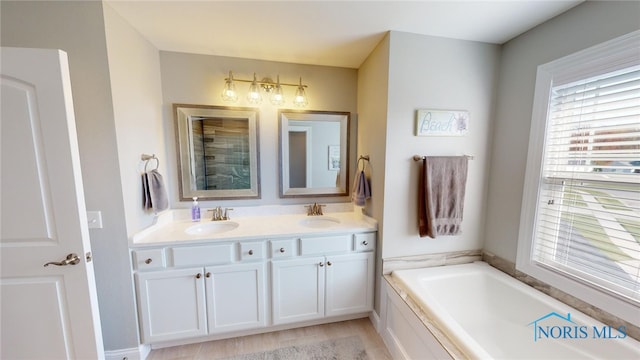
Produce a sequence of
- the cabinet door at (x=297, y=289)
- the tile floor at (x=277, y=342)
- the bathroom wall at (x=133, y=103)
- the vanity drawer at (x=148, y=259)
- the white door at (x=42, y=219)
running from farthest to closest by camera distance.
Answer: the cabinet door at (x=297, y=289) < the tile floor at (x=277, y=342) < the vanity drawer at (x=148, y=259) < the bathroom wall at (x=133, y=103) < the white door at (x=42, y=219)

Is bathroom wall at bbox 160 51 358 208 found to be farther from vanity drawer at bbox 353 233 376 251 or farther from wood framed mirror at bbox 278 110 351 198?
vanity drawer at bbox 353 233 376 251

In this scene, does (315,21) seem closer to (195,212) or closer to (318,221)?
(318,221)

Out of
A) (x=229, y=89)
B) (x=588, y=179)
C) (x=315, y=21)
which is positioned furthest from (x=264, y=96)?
(x=588, y=179)

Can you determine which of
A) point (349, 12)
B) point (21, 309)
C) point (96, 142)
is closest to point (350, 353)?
point (21, 309)

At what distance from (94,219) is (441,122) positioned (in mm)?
2594

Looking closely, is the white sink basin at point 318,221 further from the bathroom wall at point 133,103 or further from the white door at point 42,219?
the white door at point 42,219

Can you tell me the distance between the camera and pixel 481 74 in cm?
186

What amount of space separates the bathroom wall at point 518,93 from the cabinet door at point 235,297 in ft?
6.60

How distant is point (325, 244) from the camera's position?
188 cm

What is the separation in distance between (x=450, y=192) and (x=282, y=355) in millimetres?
1831

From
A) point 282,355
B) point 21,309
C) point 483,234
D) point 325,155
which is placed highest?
point 325,155

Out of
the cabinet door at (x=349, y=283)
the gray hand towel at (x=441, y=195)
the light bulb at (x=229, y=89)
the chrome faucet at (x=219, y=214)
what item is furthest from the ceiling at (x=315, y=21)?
the cabinet door at (x=349, y=283)

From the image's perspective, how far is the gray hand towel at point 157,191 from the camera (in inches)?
69.9

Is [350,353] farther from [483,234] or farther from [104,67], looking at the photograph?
[104,67]
